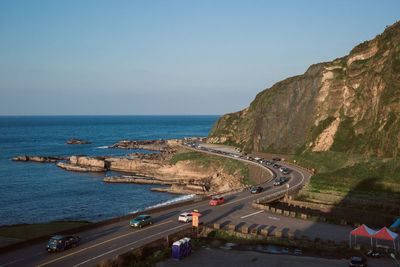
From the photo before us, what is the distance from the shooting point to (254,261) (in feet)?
91.6

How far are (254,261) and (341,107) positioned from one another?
227ft

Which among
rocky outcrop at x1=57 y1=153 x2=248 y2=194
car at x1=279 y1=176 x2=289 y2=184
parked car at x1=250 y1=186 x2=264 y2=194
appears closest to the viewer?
parked car at x1=250 y1=186 x2=264 y2=194

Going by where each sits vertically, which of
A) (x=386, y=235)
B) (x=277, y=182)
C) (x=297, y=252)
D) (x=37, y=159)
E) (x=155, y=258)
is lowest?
(x=37, y=159)

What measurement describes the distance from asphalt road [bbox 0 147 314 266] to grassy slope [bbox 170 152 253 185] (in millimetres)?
28148

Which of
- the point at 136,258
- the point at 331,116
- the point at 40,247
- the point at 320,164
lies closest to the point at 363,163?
the point at 320,164

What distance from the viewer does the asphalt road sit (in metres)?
27.4

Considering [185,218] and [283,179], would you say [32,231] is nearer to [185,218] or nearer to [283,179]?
[185,218]

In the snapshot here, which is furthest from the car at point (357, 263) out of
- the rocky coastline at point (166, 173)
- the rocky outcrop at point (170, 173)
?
the rocky outcrop at point (170, 173)

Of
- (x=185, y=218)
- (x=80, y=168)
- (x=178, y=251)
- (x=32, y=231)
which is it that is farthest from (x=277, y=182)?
(x=80, y=168)

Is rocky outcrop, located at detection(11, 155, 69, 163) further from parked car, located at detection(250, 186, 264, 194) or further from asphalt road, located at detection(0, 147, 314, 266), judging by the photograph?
asphalt road, located at detection(0, 147, 314, 266)

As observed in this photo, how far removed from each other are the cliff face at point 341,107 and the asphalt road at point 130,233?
31.0 m

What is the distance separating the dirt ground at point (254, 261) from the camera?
27.3m

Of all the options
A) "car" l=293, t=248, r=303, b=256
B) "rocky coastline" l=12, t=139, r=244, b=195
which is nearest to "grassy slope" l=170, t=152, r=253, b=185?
"rocky coastline" l=12, t=139, r=244, b=195

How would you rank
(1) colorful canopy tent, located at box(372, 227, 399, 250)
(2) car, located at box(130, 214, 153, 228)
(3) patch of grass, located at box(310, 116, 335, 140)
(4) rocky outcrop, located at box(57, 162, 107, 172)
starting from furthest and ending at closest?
(4) rocky outcrop, located at box(57, 162, 107, 172) → (3) patch of grass, located at box(310, 116, 335, 140) → (2) car, located at box(130, 214, 153, 228) → (1) colorful canopy tent, located at box(372, 227, 399, 250)
